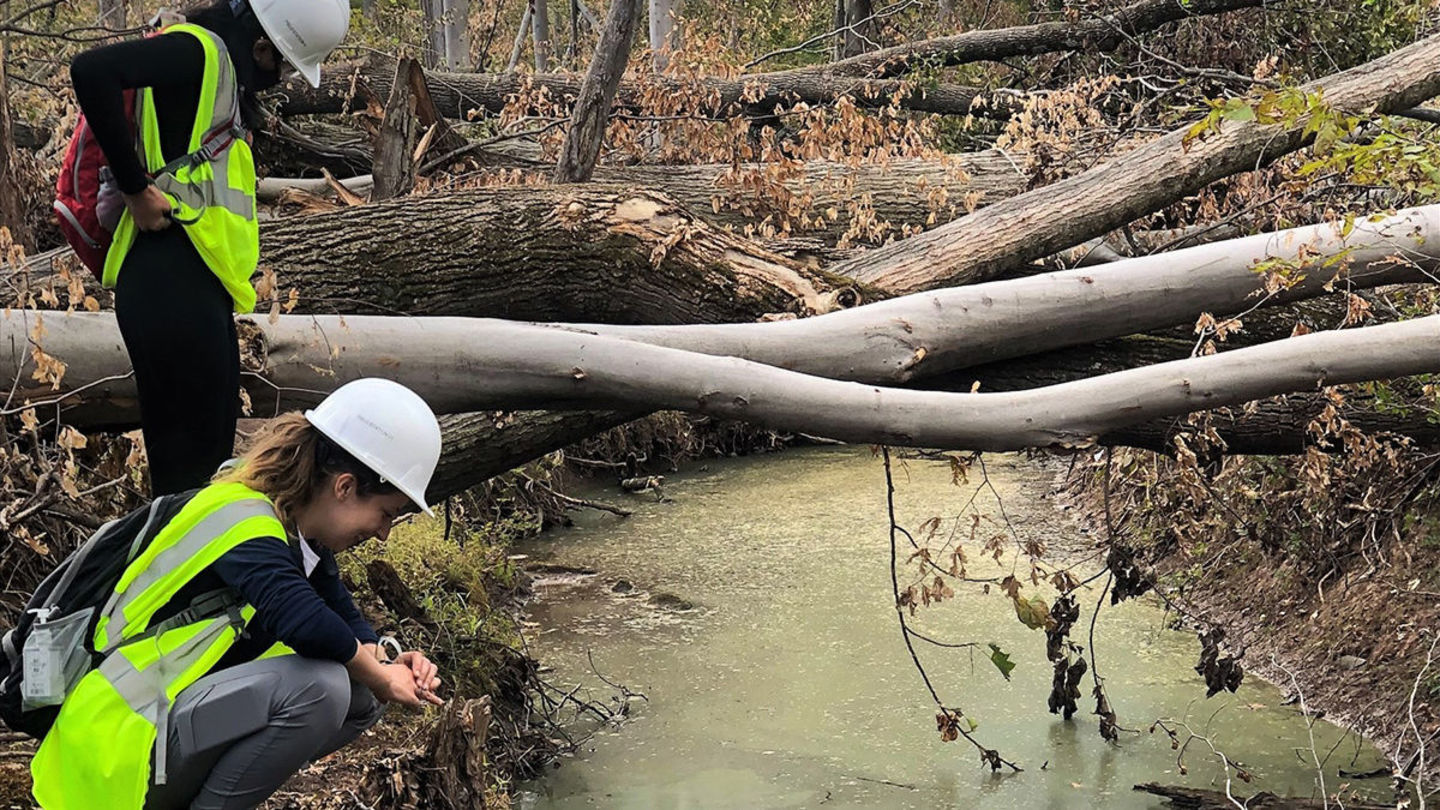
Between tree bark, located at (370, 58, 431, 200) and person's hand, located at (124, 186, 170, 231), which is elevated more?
tree bark, located at (370, 58, 431, 200)

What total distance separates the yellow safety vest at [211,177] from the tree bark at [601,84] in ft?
6.91

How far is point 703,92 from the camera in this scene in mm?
6129

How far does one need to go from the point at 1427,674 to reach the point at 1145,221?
186 cm

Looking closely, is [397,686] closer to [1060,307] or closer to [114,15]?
[1060,307]

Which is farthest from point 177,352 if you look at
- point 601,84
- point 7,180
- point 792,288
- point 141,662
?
point 601,84

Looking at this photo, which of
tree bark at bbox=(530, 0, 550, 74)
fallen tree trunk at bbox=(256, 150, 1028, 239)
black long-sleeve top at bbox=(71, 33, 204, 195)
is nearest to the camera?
black long-sleeve top at bbox=(71, 33, 204, 195)

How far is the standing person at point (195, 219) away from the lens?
2.64 metres

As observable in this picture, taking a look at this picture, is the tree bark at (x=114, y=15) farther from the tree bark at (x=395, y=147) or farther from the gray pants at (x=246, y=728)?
the gray pants at (x=246, y=728)

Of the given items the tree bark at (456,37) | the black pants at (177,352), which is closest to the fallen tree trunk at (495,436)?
the black pants at (177,352)

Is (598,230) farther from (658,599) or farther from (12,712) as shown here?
(658,599)

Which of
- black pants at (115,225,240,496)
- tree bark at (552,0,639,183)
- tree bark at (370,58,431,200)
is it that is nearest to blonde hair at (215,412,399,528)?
black pants at (115,225,240,496)

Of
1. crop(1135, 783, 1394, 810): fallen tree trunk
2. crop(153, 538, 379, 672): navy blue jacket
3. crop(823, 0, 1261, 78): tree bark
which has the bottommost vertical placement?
crop(1135, 783, 1394, 810): fallen tree trunk

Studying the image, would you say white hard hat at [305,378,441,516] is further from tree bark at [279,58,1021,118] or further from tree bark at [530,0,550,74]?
tree bark at [530,0,550,74]

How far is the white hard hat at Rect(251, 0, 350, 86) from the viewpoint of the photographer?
Result: 2.68 metres
